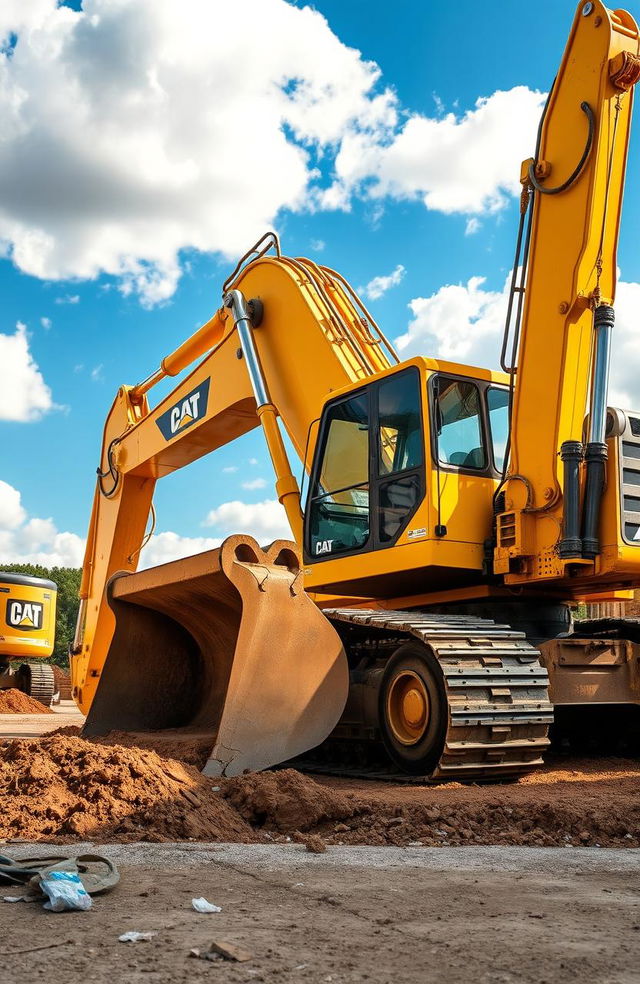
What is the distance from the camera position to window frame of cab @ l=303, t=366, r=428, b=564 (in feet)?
23.9

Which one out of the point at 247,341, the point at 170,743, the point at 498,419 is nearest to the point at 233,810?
the point at 170,743

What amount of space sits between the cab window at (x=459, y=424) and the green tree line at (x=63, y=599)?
155 ft

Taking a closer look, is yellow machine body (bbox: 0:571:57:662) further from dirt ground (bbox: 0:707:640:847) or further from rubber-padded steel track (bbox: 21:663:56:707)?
dirt ground (bbox: 0:707:640:847)

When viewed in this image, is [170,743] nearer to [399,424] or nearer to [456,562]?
[456,562]

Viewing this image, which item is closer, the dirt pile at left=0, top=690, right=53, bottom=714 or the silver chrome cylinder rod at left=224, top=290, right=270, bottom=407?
the silver chrome cylinder rod at left=224, top=290, right=270, bottom=407

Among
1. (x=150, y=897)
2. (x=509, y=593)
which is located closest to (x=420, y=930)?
(x=150, y=897)

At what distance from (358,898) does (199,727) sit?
439 cm

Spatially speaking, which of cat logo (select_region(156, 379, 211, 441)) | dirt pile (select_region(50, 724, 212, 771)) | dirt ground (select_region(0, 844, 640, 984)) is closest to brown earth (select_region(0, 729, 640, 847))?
dirt ground (select_region(0, 844, 640, 984))

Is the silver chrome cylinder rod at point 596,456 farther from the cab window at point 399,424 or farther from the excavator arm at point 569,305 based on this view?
the cab window at point 399,424

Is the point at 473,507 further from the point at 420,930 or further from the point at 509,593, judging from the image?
the point at 420,930

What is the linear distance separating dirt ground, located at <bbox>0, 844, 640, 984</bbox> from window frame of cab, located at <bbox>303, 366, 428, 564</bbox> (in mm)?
3367

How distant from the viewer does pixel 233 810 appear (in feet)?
16.2

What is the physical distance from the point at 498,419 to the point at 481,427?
0.19m

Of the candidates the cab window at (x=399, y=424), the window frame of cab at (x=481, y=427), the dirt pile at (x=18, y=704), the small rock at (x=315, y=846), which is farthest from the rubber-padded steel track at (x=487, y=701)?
the dirt pile at (x=18, y=704)
